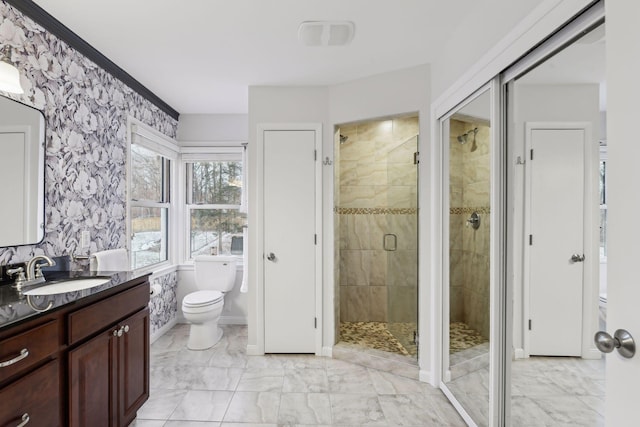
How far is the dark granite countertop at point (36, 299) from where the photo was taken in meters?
1.12

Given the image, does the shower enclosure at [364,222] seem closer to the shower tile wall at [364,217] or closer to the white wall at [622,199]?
the shower tile wall at [364,217]

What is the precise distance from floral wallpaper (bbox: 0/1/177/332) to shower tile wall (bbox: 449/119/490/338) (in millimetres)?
2545

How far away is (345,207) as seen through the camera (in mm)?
3566

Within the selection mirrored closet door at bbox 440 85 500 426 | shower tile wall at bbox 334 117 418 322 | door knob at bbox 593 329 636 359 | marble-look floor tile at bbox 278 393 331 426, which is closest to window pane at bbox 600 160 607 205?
door knob at bbox 593 329 636 359

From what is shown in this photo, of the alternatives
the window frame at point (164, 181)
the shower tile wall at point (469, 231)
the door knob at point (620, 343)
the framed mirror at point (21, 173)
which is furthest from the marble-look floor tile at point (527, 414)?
the window frame at point (164, 181)

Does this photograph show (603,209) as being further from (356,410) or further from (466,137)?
(356,410)

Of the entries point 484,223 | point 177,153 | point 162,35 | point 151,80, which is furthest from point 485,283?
point 177,153

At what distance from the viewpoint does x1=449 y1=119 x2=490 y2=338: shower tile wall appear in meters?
1.74

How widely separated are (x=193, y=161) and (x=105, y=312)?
2.45 m

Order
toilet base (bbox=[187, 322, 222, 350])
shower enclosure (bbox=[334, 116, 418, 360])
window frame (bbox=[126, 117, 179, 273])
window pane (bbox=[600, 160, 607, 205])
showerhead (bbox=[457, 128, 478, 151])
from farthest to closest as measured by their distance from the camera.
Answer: shower enclosure (bbox=[334, 116, 418, 360])
toilet base (bbox=[187, 322, 222, 350])
window frame (bbox=[126, 117, 179, 273])
showerhead (bbox=[457, 128, 478, 151])
window pane (bbox=[600, 160, 607, 205])

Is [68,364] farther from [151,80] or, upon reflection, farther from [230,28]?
[151,80]

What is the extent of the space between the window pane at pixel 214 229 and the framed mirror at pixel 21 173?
6.32 ft

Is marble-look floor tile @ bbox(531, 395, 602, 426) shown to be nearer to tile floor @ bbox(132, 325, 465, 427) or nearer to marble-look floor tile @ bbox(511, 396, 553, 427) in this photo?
marble-look floor tile @ bbox(511, 396, 553, 427)

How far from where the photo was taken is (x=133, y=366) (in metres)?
1.78
